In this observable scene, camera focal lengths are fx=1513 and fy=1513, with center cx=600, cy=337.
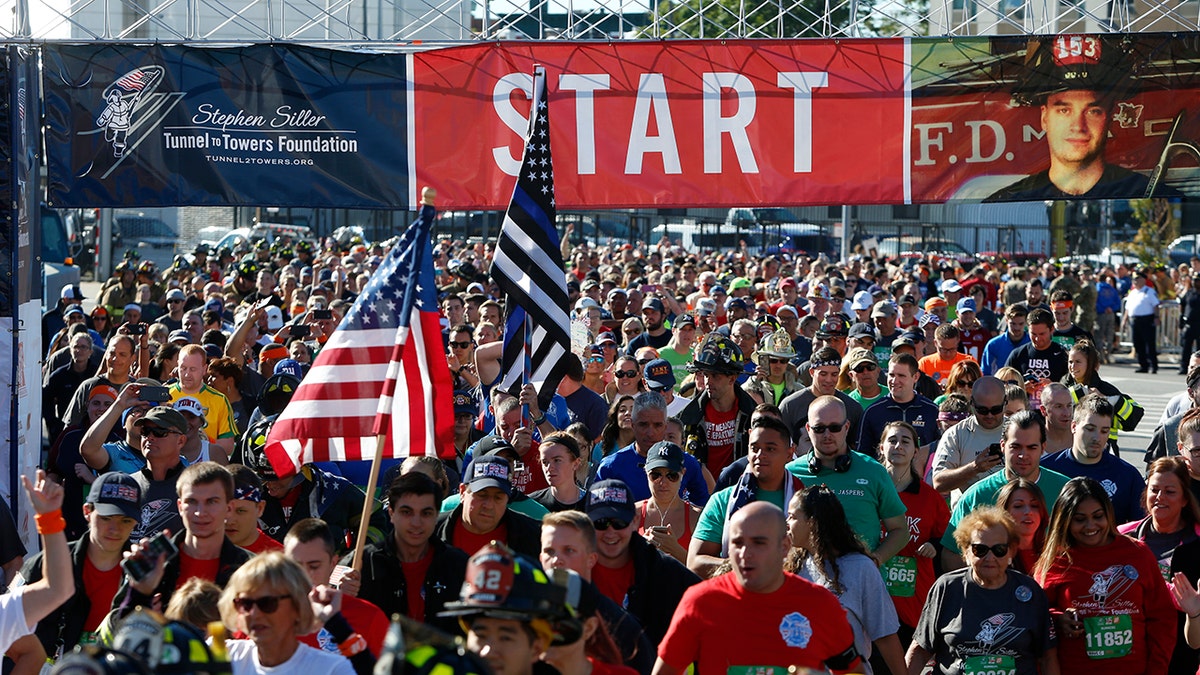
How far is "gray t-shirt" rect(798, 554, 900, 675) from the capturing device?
6320 millimetres

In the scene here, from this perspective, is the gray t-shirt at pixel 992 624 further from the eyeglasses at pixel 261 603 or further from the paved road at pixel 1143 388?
the paved road at pixel 1143 388

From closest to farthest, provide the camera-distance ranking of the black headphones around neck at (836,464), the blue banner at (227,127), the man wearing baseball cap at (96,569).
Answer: the man wearing baseball cap at (96,569)
the black headphones around neck at (836,464)
the blue banner at (227,127)

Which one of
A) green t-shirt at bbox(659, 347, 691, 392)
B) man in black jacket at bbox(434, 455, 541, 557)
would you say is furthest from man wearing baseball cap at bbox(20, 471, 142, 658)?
green t-shirt at bbox(659, 347, 691, 392)

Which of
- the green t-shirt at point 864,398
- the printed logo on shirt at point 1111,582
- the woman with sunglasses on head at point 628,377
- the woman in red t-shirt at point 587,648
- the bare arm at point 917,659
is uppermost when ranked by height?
the woman with sunglasses on head at point 628,377

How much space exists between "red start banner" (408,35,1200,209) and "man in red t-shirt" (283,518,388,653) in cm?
575

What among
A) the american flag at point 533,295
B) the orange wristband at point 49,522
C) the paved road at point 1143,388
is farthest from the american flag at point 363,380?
the paved road at point 1143,388

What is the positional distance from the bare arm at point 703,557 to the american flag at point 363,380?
1.34 meters

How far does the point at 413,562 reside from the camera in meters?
6.64

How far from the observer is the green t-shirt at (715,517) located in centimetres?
714

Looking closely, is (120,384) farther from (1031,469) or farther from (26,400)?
(1031,469)

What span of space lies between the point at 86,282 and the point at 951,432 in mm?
37309

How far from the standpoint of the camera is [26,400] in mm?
9328

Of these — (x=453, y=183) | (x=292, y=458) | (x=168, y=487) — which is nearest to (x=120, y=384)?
(x=453, y=183)

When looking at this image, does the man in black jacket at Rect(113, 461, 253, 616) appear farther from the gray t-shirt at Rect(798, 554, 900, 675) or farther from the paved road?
the paved road
